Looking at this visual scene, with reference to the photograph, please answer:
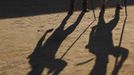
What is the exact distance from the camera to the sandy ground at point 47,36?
26.7 feet

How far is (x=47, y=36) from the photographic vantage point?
425 inches

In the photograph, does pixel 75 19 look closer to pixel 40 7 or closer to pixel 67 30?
pixel 67 30

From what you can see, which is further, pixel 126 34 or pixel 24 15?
pixel 24 15

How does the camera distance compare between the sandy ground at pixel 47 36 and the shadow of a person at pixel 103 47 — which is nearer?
the shadow of a person at pixel 103 47

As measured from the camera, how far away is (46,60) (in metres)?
8.75

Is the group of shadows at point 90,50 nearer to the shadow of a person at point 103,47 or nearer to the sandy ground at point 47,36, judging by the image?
the shadow of a person at point 103,47

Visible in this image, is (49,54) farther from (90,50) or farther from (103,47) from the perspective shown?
(103,47)

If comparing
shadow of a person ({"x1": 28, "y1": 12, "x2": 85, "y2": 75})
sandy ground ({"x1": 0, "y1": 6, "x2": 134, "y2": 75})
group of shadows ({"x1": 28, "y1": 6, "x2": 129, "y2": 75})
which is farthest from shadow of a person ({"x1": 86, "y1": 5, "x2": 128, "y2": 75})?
shadow of a person ({"x1": 28, "y1": 12, "x2": 85, "y2": 75})

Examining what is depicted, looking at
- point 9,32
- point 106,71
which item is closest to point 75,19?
point 9,32

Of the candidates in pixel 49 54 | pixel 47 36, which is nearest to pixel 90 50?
pixel 49 54

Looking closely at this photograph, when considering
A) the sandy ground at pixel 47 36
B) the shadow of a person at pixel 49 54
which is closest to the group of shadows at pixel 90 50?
the shadow of a person at pixel 49 54

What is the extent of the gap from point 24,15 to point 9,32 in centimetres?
242

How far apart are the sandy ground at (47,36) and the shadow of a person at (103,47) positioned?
10 centimetres

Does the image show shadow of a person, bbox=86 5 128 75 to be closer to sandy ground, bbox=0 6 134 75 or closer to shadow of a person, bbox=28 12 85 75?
sandy ground, bbox=0 6 134 75
